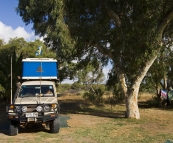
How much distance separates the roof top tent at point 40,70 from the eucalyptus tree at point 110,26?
103 cm

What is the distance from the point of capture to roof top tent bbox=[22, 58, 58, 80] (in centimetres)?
1184

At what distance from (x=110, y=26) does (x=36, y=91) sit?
644cm

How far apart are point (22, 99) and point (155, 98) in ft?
51.4

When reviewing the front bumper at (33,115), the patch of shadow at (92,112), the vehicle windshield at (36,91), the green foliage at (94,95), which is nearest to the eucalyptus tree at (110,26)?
the patch of shadow at (92,112)

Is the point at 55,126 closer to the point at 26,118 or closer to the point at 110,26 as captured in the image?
the point at 26,118

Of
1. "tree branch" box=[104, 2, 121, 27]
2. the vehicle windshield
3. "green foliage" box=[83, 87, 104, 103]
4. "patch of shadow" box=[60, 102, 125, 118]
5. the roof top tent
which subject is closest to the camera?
the vehicle windshield

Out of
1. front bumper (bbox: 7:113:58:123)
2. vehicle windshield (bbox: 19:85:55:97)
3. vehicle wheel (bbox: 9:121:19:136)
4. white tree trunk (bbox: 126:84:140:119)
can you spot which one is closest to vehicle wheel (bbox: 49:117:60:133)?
front bumper (bbox: 7:113:58:123)

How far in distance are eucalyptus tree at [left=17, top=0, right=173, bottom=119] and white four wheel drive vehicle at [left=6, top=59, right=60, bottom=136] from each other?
2553 mm

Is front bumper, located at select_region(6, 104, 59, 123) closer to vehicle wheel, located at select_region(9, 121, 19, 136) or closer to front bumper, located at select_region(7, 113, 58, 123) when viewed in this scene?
front bumper, located at select_region(7, 113, 58, 123)

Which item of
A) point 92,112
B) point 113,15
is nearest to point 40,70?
point 113,15

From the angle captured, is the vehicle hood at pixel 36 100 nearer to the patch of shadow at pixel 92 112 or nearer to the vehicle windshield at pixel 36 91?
the vehicle windshield at pixel 36 91

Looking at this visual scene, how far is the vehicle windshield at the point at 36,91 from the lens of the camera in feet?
34.9

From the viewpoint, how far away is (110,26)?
49.3 feet

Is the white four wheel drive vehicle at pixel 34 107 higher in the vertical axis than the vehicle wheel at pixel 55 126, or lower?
higher
